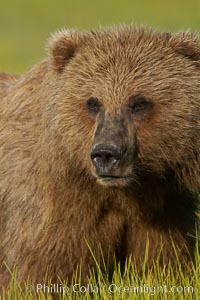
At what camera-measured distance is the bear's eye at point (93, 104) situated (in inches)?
268

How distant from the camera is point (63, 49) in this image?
716cm

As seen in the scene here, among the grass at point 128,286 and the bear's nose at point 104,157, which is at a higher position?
the bear's nose at point 104,157

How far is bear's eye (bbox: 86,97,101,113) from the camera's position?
681cm

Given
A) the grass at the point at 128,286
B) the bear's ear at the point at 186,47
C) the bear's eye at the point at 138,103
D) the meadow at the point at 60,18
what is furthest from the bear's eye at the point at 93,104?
the meadow at the point at 60,18

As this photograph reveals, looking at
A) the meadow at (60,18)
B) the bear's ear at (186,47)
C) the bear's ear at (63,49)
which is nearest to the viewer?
the bear's ear at (186,47)

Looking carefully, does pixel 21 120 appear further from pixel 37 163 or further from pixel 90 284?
pixel 90 284

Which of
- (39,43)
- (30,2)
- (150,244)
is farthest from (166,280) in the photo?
(30,2)

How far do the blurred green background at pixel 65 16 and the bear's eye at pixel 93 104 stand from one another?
58.1 feet

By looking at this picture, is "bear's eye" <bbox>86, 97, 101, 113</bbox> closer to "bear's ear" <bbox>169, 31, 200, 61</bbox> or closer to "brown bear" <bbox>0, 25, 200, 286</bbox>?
"brown bear" <bbox>0, 25, 200, 286</bbox>

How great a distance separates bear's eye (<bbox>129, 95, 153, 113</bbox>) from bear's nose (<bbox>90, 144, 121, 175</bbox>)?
0.45 m

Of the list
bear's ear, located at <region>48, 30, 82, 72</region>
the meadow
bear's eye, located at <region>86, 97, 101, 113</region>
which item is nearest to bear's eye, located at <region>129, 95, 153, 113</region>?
bear's eye, located at <region>86, 97, 101, 113</region>

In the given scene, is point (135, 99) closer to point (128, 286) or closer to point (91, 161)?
point (91, 161)

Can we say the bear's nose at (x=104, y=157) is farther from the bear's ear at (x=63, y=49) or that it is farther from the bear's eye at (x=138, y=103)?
the bear's ear at (x=63, y=49)

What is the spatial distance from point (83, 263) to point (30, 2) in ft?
89.6
